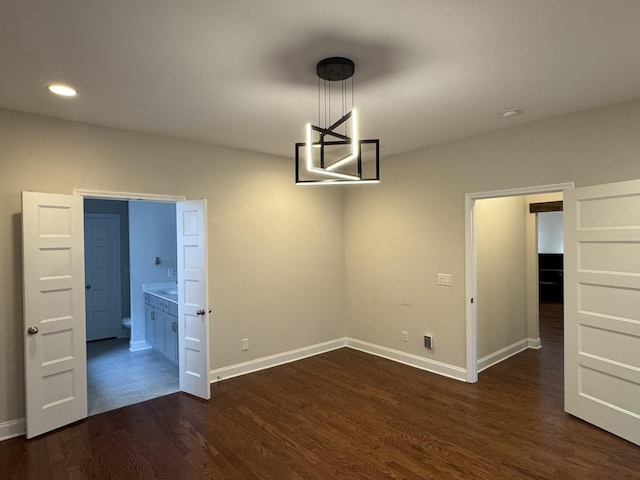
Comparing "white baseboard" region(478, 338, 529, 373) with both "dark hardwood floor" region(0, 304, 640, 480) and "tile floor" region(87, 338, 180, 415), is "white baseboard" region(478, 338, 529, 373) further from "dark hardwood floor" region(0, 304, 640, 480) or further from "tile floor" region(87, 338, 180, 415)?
"tile floor" region(87, 338, 180, 415)

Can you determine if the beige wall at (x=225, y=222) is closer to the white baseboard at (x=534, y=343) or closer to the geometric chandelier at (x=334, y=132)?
the geometric chandelier at (x=334, y=132)

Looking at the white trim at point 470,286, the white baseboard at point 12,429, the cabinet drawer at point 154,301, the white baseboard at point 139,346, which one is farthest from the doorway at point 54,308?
the white trim at point 470,286

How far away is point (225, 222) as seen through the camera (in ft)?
14.6

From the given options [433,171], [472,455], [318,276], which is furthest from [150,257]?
[472,455]

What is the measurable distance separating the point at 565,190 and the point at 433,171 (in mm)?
1489

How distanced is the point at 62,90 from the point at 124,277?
4637 millimetres

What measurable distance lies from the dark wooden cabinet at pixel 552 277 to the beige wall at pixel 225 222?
6.70m

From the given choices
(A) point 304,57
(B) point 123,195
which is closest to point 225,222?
(B) point 123,195

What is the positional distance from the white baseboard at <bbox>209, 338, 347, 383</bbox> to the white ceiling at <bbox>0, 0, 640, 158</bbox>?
2850 millimetres

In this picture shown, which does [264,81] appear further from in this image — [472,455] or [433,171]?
[472,455]

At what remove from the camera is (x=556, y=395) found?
3850mm

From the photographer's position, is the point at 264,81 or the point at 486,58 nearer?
the point at 486,58

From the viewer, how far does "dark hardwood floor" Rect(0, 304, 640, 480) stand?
2.66m

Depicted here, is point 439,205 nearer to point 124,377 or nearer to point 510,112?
point 510,112
